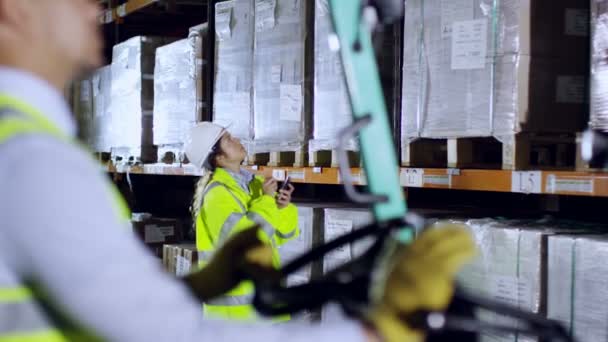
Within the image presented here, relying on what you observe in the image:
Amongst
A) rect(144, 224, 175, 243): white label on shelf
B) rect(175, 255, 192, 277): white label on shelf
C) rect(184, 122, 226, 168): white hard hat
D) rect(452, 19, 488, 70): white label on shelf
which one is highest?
rect(452, 19, 488, 70): white label on shelf

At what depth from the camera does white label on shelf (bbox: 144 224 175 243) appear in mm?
6375

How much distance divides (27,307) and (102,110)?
5.98 meters

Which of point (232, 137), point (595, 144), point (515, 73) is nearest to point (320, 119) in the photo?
point (232, 137)

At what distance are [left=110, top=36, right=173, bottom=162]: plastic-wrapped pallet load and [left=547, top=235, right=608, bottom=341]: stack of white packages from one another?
412cm

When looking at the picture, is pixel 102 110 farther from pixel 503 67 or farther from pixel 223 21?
pixel 503 67

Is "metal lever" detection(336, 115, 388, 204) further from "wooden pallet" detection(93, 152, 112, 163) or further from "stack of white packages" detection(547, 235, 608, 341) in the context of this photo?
"wooden pallet" detection(93, 152, 112, 163)

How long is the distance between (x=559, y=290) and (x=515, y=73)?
2.87ft

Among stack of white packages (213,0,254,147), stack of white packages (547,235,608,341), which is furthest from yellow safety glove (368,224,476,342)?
stack of white packages (213,0,254,147)

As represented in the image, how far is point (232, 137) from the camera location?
4.62m

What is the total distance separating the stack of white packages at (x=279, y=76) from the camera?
4.22 meters

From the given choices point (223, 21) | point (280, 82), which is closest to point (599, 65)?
point (280, 82)

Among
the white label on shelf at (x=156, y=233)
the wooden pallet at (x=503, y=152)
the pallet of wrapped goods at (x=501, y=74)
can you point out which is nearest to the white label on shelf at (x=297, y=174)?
the wooden pallet at (x=503, y=152)

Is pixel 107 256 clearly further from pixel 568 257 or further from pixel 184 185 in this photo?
pixel 184 185

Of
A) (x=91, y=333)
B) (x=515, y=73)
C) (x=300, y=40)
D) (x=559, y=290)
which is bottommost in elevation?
(x=559, y=290)
